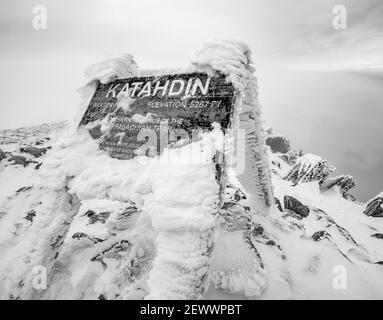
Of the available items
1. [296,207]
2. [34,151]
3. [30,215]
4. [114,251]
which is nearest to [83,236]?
[114,251]

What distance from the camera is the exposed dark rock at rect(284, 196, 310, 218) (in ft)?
20.1

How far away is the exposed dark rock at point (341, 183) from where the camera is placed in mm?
9432

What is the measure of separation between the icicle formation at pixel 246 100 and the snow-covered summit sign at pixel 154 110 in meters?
0.10

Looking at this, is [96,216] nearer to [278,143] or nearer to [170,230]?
[170,230]

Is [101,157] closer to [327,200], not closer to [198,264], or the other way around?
[198,264]

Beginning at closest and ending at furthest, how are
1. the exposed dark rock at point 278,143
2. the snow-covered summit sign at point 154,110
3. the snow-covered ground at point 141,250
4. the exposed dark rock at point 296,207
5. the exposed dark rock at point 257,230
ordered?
the snow-covered ground at point 141,250, the snow-covered summit sign at point 154,110, the exposed dark rock at point 257,230, the exposed dark rock at point 296,207, the exposed dark rock at point 278,143

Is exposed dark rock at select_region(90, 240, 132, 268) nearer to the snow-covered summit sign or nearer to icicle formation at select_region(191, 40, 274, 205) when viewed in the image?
the snow-covered summit sign

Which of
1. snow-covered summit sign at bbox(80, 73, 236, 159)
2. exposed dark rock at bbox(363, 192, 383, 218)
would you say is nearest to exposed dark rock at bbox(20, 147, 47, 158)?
snow-covered summit sign at bbox(80, 73, 236, 159)

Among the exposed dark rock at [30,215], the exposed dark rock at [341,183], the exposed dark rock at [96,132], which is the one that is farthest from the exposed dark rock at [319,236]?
the exposed dark rock at [30,215]

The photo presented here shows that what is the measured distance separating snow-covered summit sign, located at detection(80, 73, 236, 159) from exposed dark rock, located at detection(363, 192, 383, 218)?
837 cm

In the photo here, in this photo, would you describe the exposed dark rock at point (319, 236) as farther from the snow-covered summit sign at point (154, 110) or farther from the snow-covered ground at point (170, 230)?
the snow-covered summit sign at point (154, 110)

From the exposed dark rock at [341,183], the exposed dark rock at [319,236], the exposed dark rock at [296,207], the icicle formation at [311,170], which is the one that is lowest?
the exposed dark rock at [319,236]

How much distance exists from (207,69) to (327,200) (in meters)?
8.11

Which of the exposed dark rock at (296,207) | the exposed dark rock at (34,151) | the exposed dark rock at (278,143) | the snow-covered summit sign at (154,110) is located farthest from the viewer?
the exposed dark rock at (278,143)
